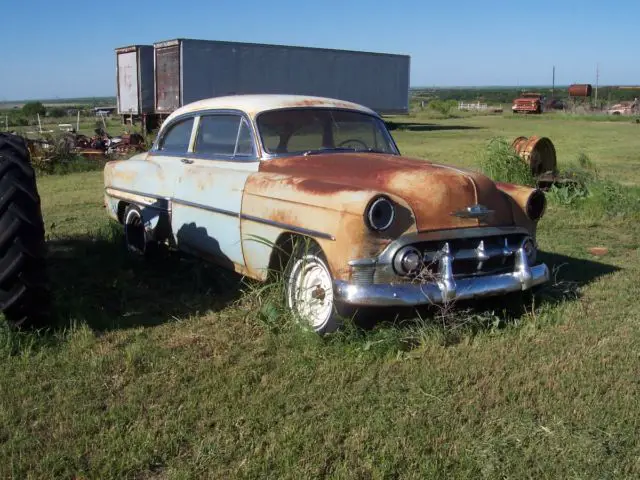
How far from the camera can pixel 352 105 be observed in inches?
231

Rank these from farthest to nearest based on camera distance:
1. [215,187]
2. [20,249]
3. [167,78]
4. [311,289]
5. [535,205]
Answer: [167,78], [215,187], [535,205], [311,289], [20,249]

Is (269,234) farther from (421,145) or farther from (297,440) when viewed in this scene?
(421,145)

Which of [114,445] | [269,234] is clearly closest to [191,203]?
[269,234]

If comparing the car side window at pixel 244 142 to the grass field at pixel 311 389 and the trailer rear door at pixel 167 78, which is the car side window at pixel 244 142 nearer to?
the grass field at pixel 311 389

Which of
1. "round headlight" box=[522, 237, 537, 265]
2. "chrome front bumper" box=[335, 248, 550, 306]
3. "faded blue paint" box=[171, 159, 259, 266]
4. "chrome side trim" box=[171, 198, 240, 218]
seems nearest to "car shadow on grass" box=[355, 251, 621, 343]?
"chrome front bumper" box=[335, 248, 550, 306]

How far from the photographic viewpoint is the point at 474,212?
14.4ft

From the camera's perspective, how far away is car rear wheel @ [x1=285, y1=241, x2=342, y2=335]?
4301mm

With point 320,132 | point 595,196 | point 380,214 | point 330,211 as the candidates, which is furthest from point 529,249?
point 595,196

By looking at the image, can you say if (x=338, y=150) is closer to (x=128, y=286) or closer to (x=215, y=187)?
(x=215, y=187)

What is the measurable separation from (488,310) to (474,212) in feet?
2.68

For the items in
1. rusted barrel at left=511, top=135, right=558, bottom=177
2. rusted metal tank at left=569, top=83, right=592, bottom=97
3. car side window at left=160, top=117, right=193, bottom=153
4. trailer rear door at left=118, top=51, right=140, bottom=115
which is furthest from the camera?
rusted metal tank at left=569, top=83, right=592, bottom=97

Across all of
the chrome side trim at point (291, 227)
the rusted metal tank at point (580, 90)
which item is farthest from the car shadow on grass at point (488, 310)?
the rusted metal tank at point (580, 90)

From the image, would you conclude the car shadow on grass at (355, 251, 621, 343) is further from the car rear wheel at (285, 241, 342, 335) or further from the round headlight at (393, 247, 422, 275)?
the round headlight at (393, 247, 422, 275)

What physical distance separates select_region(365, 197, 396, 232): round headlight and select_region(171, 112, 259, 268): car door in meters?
1.27
